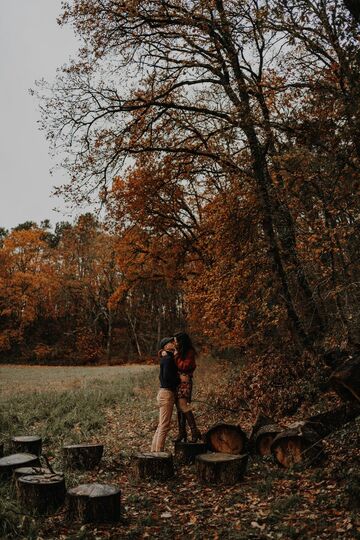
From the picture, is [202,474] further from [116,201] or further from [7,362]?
[7,362]

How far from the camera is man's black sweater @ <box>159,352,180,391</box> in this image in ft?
29.3

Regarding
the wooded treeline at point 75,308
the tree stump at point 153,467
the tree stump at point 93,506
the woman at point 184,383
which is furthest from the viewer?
the wooded treeline at point 75,308

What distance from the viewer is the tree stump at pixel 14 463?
704 cm

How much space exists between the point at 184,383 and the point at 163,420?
0.85 m

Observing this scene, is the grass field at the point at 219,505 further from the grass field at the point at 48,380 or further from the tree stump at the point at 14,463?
the grass field at the point at 48,380

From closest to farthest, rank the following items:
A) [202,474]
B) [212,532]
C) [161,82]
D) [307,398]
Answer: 1. [212,532]
2. [202,474]
3. [307,398]
4. [161,82]

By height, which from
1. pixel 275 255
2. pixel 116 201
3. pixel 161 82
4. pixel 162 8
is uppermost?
pixel 162 8

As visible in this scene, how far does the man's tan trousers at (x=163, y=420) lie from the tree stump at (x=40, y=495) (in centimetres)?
285

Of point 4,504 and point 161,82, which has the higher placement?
point 161,82

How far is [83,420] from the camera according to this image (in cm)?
1293

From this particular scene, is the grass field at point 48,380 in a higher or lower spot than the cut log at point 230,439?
lower

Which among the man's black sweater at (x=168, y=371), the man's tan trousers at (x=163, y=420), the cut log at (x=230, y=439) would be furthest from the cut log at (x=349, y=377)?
the man's tan trousers at (x=163, y=420)

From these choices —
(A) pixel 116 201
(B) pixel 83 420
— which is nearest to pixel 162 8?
(A) pixel 116 201

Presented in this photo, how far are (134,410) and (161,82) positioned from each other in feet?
31.9
